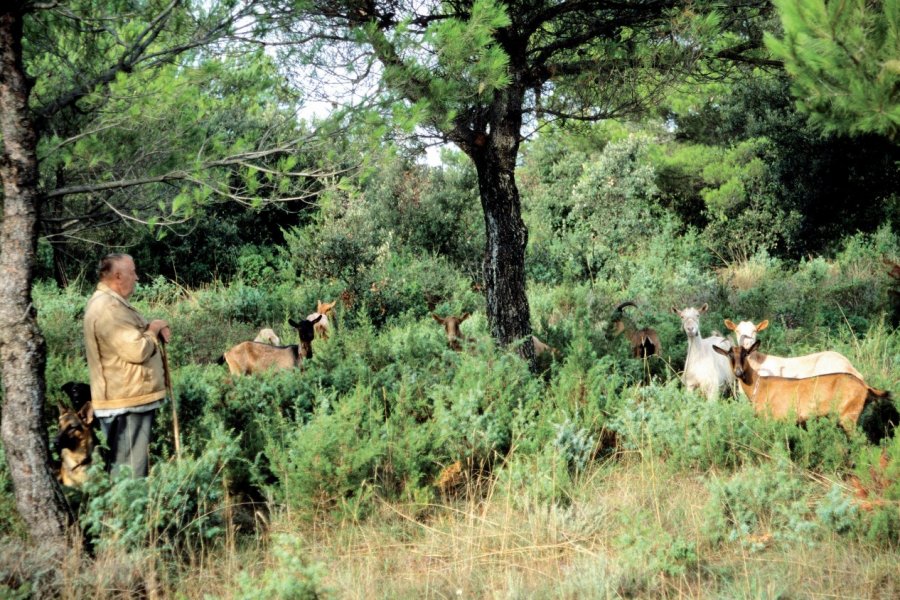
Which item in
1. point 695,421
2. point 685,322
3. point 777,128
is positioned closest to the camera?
point 695,421

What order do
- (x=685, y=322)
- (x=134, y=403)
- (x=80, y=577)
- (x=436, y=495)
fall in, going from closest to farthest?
(x=80, y=577) → (x=134, y=403) → (x=436, y=495) → (x=685, y=322)

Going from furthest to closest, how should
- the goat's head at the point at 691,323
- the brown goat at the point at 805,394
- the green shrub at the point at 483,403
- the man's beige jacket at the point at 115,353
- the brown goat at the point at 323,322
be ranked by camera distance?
1. the brown goat at the point at 323,322
2. the goat's head at the point at 691,323
3. the green shrub at the point at 483,403
4. the brown goat at the point at 805,394
5. the man's beige jacket at the point at 115,353

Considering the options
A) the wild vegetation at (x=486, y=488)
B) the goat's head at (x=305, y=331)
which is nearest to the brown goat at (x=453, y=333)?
the wild vegetation at (x=486, y=488)

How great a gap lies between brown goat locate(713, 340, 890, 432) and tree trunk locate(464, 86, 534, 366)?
2172mm

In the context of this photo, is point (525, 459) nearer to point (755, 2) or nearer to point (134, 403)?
point (134, 403)

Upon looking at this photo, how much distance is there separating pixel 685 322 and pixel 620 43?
2.94 meters

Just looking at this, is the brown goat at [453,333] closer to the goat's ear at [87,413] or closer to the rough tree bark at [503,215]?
the rough tree bark at [503,215]

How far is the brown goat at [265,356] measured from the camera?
7973 millimetres

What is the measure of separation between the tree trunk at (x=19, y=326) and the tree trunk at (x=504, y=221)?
14.0 ft

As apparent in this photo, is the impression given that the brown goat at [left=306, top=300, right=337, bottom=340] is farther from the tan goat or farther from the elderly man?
the elderly man

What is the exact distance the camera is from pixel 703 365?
6.88 metres

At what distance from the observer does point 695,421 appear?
19.5 feet

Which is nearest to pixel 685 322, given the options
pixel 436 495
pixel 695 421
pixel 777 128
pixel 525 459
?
pixel 695 421

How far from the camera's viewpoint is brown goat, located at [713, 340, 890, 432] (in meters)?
5.47
